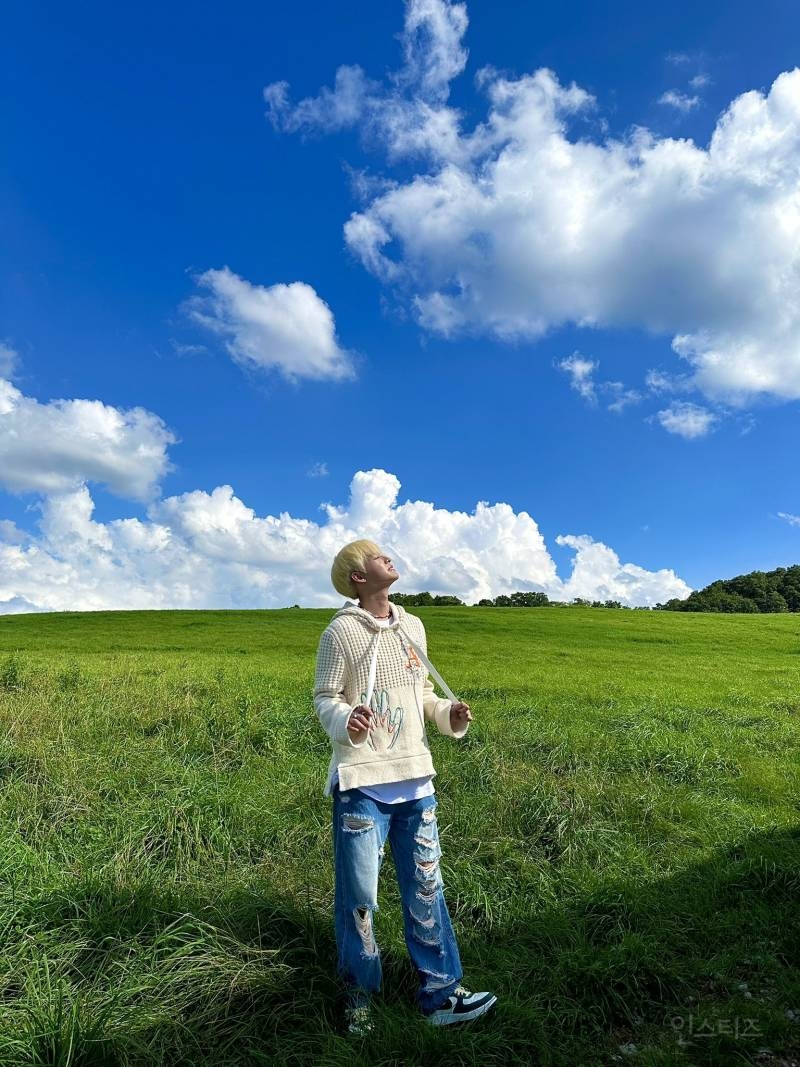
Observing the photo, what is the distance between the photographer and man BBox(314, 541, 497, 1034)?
3965mm

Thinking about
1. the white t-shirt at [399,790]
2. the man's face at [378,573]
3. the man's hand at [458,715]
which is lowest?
the white t-shirt at [399,790]

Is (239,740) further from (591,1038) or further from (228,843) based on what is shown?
(591,1038)

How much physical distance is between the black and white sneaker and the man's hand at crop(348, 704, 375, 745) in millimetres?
1660

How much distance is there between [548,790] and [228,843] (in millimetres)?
3674

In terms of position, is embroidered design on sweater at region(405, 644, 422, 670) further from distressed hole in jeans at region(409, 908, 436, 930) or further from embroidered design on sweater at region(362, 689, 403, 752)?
distressed hole in jeans at region(409, 908, 436, 930)

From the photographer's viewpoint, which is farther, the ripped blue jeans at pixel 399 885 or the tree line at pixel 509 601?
the tree line at pixel 509 601

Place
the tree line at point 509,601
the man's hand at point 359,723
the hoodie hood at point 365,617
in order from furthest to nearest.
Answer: the tree line at point 509,601 < the hoodie hood at point 365,617 < the man's hand at point 359,723

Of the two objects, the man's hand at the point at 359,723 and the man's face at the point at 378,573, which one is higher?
the man's face at the point at 378,573

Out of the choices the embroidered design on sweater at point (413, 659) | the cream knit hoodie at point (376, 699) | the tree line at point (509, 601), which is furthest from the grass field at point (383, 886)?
the tree line at point (509, 601)

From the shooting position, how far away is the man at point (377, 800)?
3965 millimetres

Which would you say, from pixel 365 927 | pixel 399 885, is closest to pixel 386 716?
pixel 399 885

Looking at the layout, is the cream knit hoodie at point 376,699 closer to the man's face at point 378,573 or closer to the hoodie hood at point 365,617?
the hoodie hood at point 365,617

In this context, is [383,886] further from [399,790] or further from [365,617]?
[365,617]

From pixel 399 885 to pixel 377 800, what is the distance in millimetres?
567
